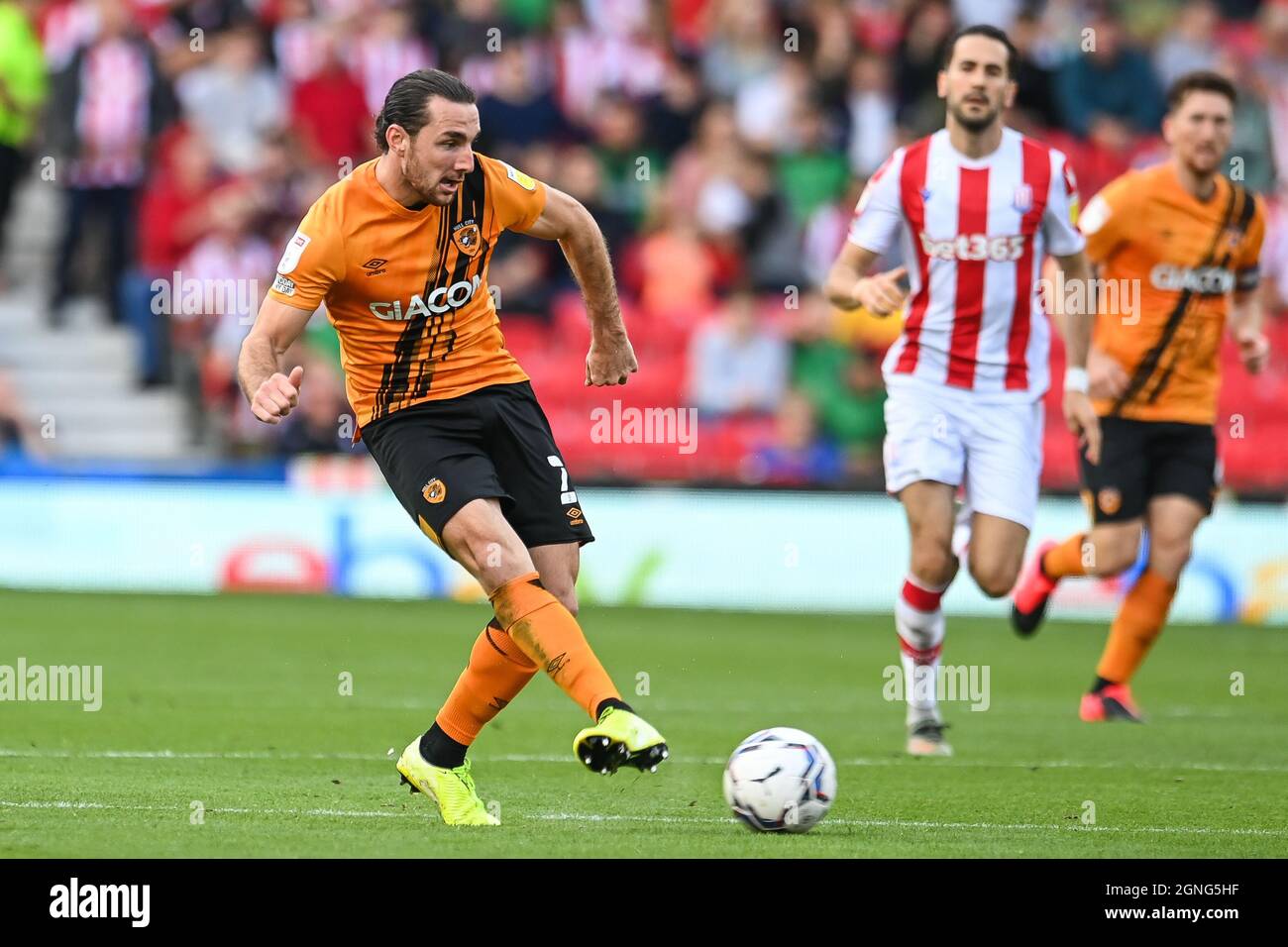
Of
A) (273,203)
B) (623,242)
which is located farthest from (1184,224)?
(273,203)

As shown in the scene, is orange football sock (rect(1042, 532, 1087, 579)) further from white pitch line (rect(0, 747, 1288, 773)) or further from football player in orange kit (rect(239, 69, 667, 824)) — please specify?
football player in orange kit (rect(239, 69, 667, 824))

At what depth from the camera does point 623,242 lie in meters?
18.7

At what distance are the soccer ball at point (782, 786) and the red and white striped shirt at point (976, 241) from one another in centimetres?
280

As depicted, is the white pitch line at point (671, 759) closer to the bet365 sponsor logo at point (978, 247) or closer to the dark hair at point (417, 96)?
the bet365 sponsor logo at point (978, 247)

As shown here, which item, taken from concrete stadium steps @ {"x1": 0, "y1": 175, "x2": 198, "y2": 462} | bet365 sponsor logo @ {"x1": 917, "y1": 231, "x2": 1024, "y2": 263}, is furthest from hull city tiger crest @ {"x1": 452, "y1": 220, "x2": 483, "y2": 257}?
concrete stadium steps @ {"x1": 0, "y1": 175, "x2": 198, "y2": 462}

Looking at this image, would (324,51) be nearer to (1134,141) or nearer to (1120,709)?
(1134,141)

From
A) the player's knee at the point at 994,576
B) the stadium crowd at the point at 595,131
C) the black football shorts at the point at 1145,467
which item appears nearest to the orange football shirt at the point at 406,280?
the player's knee at the point at 994,576

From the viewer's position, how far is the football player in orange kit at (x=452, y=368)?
22.8 feet

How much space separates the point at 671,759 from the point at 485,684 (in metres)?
1.97

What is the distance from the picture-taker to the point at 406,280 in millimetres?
7203

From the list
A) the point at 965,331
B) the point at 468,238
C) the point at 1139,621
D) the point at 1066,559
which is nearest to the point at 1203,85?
the point at 965,331

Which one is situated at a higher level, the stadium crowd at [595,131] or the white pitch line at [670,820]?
the stadium crowd at [595,131]

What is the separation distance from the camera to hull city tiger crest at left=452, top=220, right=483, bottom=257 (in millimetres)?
7270

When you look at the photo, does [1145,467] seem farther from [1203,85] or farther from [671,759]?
[671,759]
